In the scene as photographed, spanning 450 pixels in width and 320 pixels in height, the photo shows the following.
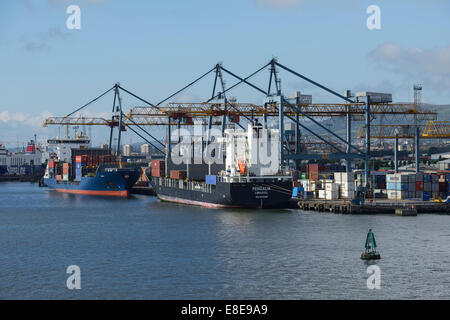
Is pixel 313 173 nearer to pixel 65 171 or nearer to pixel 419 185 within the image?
pixel 419 185

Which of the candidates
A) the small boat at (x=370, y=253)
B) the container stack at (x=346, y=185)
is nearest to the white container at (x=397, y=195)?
the container stack at (x=346, y=185)

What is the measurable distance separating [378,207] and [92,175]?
54193mm

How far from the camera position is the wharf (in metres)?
58.0

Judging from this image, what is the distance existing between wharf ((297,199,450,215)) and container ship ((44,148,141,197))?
38.4 m

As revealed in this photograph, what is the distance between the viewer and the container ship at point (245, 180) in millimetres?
61188

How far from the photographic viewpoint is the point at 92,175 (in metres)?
100

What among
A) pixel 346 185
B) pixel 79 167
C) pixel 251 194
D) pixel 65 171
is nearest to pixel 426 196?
pixel 346 185

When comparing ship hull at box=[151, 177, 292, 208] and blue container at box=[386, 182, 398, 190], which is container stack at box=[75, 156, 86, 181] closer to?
ship hull at box=[151, 177, 292, 208]

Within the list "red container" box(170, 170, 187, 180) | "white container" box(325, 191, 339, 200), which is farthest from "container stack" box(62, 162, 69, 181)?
"white container" box(325, 191, 339, 200)

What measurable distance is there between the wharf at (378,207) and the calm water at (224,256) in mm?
2172

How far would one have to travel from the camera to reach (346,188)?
2653 inches

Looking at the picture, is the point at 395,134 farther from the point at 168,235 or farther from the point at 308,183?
the point at 168,235
